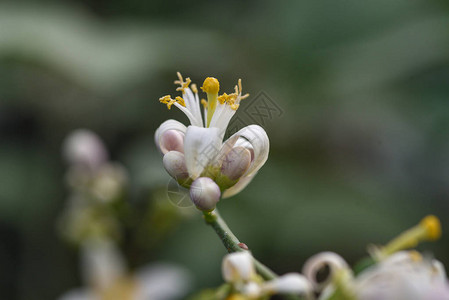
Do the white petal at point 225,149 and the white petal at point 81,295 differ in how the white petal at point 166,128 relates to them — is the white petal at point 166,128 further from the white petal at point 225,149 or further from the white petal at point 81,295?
the white petal at point 81,295

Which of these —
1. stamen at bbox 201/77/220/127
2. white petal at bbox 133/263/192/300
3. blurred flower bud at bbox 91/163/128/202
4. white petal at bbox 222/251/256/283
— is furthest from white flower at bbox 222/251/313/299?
white petal at bbox 133/263/192/300

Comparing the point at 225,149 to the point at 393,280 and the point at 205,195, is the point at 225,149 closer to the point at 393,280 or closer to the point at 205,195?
the point at 205,195

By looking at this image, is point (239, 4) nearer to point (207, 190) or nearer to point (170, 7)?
point (170, 7)

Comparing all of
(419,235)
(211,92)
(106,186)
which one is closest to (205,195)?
(211,92)

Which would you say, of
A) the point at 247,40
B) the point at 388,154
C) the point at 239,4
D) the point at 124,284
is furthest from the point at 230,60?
the point at 124,284

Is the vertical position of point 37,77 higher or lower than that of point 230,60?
higher

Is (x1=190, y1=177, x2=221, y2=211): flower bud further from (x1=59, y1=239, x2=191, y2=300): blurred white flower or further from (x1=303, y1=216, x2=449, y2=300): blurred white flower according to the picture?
(x1=59, y1=239, x2=191, y2=300): blurred white flower
